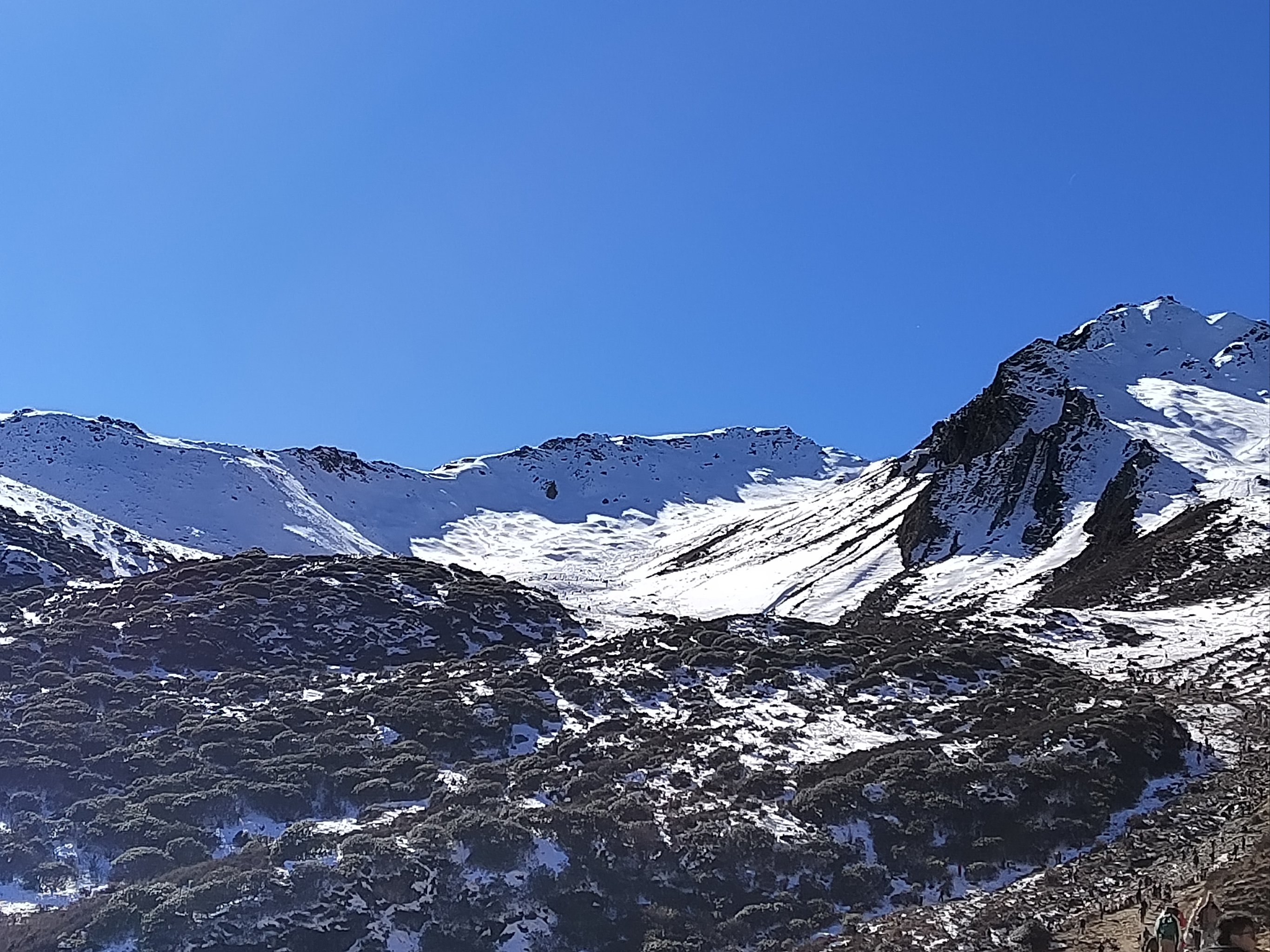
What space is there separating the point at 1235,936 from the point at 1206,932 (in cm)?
37

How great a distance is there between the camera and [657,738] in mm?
27625

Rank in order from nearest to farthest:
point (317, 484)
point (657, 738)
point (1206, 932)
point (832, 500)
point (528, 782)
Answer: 1. point (1206, 932)
2. point (528, 782)
3. point (657, 738)
4. point (832, 500)
5. point (317, 484)

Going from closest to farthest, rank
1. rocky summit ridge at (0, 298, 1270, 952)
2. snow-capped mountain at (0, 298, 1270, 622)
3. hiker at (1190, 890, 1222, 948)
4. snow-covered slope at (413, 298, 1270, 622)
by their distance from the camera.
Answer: hiker at (1190, 890, 1222, 948) < rocky summit ridge at (0, 298, 1270, 952) < snow-covered slope at (413, 298, 1270, 622) < snow-capped mountain at (0, 298, 1270, 622)

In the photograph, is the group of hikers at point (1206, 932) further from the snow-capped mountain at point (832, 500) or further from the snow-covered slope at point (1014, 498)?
the snow-covered slope at point (1014, 498)

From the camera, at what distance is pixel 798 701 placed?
30969 millimetres

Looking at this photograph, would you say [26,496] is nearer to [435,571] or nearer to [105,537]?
[105,537]

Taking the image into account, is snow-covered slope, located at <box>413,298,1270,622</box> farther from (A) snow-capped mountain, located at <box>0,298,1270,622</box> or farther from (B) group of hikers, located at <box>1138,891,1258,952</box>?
(B) group of hikers, located at <box>1138,891,1258,952</box>

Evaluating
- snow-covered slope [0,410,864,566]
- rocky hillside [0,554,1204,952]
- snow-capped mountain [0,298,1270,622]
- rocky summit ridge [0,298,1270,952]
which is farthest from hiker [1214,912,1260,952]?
snow-covered slope [0,410,864,566]

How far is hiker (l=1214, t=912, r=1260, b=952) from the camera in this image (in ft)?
37.9

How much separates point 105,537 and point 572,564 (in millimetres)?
50855

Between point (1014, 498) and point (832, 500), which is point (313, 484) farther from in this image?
point (1014, 498)

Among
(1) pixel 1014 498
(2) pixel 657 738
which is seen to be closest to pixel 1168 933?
(2) pixel 657 738

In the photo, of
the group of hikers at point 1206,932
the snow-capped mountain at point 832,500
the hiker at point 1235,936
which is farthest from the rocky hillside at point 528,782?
the snow-capped mountain at point 832,500

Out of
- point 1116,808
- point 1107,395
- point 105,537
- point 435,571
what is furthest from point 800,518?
point 1116,808
